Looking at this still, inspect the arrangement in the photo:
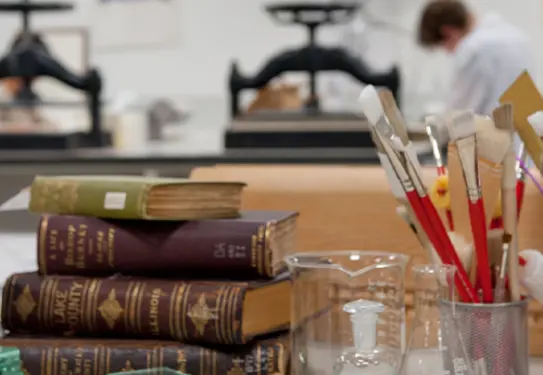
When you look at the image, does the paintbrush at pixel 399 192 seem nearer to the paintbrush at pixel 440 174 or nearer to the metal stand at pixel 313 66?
the paintbrush at pixel 440 174

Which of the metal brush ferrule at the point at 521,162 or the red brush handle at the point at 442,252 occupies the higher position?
the metal brush ferrule at the point at 521,162

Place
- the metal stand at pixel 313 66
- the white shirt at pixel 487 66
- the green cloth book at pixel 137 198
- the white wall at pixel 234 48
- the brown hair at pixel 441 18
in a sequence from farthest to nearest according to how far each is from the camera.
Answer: the white wall at pixel 234 48
the brown hair at pixel 441 18
the white shirt at pixel 487 66
the metal stand at pixel 313 66
the green cloth book at pixel 137 198

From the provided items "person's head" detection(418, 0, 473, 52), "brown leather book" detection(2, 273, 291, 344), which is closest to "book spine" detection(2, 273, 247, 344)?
"brown leather book" detection(2, 273, 291, 344)

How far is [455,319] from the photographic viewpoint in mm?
722

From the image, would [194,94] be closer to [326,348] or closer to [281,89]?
[281,89]

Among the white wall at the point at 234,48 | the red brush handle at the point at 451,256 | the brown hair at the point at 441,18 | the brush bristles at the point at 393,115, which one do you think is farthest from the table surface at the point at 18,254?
the white wall at the point at 234,48

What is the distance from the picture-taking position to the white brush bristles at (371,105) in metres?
0.69

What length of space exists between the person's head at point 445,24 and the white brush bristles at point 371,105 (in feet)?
10.6

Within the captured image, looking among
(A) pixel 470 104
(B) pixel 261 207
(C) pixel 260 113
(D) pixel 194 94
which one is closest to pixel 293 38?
(D) pixel 194 94

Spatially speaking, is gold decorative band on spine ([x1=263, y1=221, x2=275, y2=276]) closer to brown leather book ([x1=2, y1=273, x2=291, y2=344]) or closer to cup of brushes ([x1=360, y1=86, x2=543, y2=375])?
brown leather book ([x1=2, y1=273, x2=291, y2=344])

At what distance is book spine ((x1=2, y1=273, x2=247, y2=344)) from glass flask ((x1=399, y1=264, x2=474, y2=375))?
0.14 metres

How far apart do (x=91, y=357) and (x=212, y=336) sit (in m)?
0.10

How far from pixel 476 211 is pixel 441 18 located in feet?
10.6

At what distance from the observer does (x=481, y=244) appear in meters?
0.73
